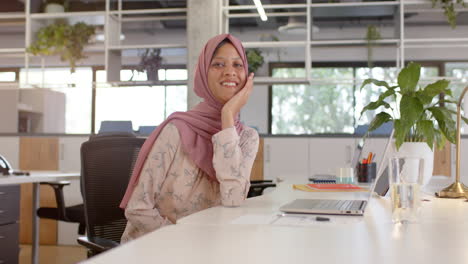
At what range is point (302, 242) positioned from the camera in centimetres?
96

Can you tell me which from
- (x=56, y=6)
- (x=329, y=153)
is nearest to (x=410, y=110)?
(x=329, y=153)

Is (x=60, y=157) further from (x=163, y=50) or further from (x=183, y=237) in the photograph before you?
(x=183, y=237)

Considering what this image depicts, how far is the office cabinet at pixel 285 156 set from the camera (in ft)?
17.3

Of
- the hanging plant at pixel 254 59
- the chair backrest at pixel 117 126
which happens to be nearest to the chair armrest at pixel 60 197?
the chair backrest at pixel 117 126

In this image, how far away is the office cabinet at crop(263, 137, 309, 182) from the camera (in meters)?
5.29

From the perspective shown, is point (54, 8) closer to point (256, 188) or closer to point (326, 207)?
point (256, 188)

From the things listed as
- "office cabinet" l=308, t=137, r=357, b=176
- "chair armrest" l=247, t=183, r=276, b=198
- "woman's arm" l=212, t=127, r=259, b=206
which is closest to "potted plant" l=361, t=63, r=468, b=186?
"woman's arm" l=212, t=127, r=259, b=206

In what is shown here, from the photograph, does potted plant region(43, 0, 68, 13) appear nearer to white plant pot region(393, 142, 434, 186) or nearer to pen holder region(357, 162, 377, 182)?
pen holder region(357, 162, 377, 182)

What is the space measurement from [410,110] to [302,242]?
1.28m

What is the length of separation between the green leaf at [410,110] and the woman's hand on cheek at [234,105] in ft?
2.02

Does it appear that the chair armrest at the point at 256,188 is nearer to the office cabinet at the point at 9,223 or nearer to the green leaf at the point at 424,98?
the green leaf at the point at 424,98

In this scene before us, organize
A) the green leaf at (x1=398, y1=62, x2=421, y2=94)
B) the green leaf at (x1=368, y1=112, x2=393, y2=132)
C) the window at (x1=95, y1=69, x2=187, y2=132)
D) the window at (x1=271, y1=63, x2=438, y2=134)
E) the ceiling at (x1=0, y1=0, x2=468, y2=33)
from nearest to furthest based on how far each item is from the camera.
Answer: the green leaf at (x1=398, y1=62, x2=421, y2=94)
the green leaf at (x1=368, y1=112, x2=393, y2=132)
the ceiling at (x1=0, y1=0, x2=468, y2=33)
the window at (x1=95, y1=69, x2=187, y2=132)
the window at (x1=271, y1=63, x2=438, y2=134)

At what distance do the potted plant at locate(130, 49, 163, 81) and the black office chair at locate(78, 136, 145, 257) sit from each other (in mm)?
4104

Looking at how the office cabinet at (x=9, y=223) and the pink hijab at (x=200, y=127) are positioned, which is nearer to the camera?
the pink hijab at (x=200, y=127)
